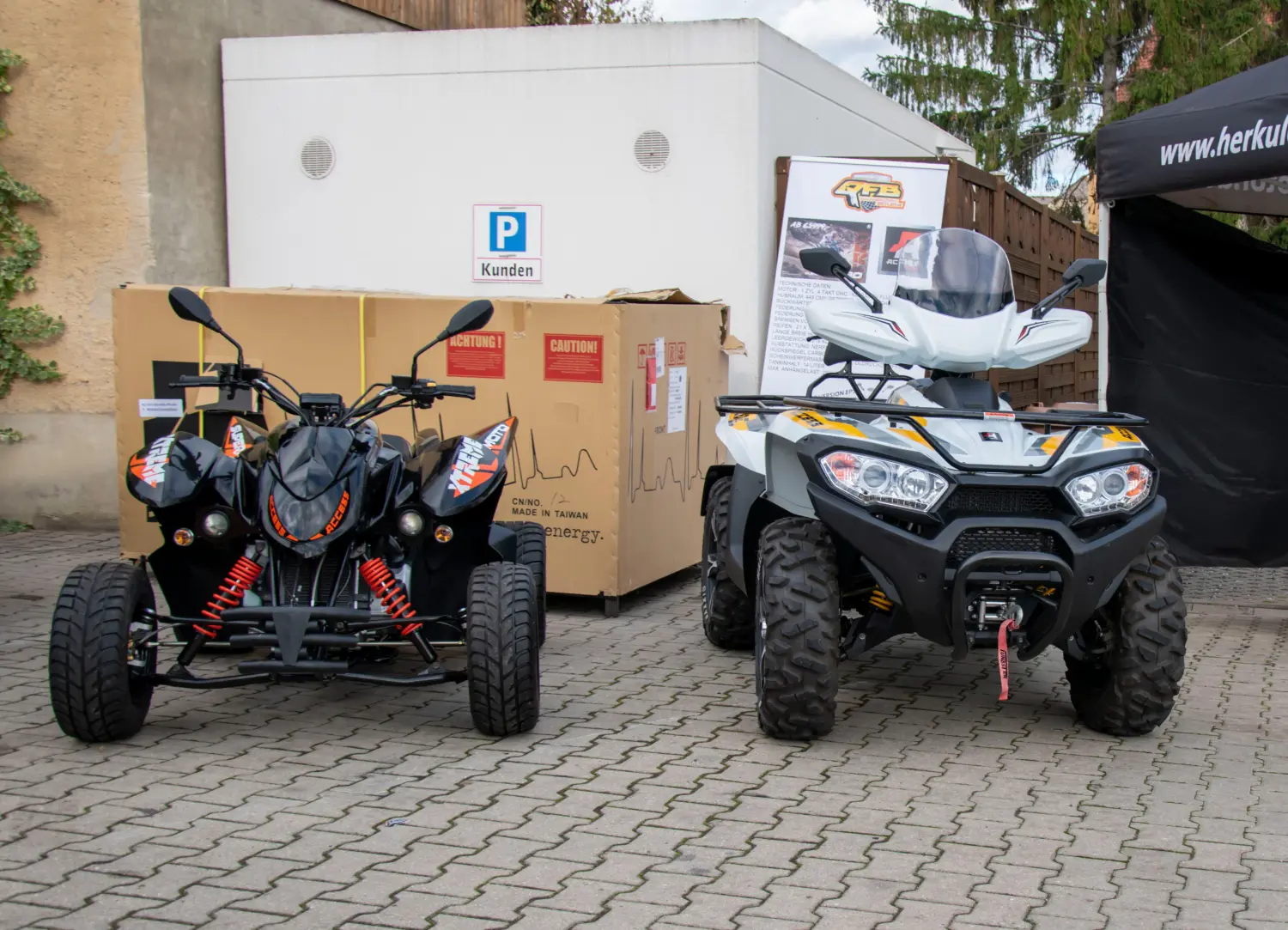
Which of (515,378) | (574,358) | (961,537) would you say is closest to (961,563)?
(961,537)

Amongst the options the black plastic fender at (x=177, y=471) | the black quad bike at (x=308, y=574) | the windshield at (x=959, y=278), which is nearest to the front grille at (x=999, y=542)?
the windshield at (x=959, y=278)

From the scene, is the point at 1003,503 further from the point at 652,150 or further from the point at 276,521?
the point at 652,150

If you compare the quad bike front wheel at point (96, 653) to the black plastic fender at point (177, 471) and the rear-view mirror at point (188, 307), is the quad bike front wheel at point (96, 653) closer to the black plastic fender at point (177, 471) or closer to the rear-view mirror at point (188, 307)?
the black plastic fender at point (177, 471)

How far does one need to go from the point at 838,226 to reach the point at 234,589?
6023mm

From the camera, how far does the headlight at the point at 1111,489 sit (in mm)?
5090

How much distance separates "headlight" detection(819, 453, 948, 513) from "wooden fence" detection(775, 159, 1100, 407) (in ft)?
12.1

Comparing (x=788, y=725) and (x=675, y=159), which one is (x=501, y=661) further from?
(x=675, y=159)

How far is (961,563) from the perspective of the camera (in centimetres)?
505

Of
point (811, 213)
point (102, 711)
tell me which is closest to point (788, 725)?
point (102, 711)

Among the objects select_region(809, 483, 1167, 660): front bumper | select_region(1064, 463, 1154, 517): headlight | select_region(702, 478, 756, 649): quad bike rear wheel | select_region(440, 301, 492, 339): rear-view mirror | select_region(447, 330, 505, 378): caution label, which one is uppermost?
select_region(440, 301, 492, 339): rear-view mirror

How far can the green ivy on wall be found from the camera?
10.2 meters

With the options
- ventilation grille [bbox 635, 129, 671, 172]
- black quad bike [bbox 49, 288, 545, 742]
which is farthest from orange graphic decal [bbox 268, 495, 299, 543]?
ventilation grille [bbox 635, 129, 671, 172]

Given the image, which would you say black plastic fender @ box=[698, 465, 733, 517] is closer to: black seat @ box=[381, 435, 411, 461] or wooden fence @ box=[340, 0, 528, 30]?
black seat @ box=[381, 435, 411, 461]

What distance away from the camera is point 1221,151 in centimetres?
732
